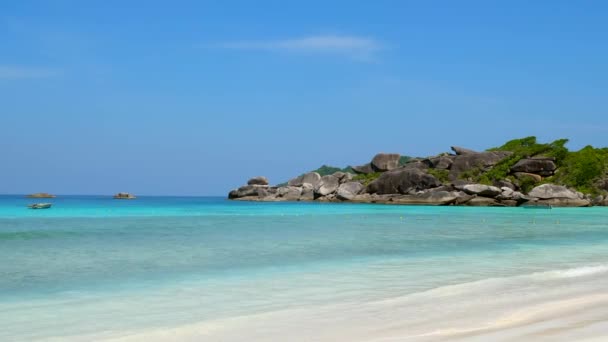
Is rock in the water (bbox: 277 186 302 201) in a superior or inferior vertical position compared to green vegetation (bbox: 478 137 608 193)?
inferior

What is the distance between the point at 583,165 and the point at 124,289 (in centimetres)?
4956

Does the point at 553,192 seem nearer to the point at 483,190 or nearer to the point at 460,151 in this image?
the point at 483,190

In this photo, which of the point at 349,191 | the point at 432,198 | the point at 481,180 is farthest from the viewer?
the point at 349,191

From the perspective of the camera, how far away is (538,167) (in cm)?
5156

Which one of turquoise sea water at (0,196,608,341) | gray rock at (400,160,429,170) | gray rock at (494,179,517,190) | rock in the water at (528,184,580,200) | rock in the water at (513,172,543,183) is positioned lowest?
turquoise sea water at (0,196,608,341)

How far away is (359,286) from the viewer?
730cm

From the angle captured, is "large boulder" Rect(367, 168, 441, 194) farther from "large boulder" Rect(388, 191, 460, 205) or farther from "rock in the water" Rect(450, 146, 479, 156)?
"rock in the water" Rect(450, 146, 479, 156)

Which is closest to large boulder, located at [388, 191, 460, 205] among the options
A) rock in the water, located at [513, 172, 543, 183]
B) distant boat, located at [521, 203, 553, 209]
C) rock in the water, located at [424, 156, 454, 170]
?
distant boat, located at [521, 203, 553, 209]

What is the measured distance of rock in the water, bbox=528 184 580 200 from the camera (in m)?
44.8

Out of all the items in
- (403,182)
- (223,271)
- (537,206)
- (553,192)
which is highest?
(403,182)

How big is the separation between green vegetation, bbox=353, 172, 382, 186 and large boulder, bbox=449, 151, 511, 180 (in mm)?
8498

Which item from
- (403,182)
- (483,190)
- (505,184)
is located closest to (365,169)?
(403,182)

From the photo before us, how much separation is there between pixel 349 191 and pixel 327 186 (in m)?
3.53

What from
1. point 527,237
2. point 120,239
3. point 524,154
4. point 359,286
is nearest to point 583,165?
point 524,154
